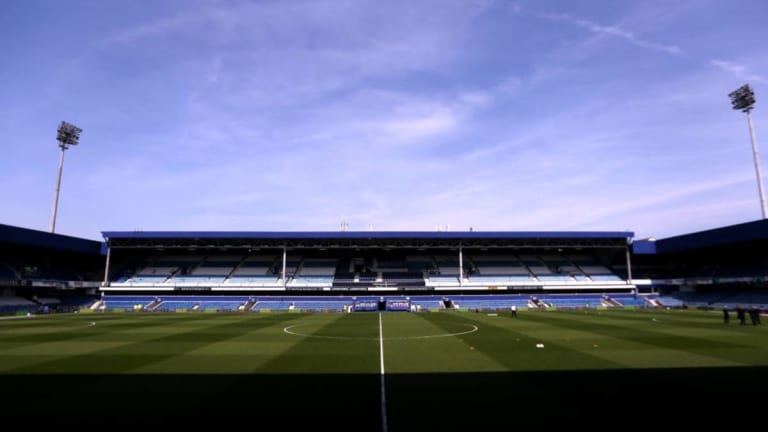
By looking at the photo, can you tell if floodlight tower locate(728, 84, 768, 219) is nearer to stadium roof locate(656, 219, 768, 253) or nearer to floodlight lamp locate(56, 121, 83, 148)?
stadium roof locate(656, 219, 768, 253)

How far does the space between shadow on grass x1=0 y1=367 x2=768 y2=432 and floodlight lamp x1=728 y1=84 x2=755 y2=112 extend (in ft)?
195

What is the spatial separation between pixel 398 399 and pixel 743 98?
6916cm

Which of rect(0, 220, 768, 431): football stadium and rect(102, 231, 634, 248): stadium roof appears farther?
rect(102, 231, 634, 248): stadium roof

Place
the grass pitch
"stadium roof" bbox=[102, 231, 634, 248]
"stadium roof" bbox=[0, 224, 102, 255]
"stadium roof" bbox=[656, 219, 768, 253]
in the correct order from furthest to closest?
"stadium roof" bbox=[102, 231, 634, 248]
"stadium roof" bbox=[0, 224, 102, 255]
"stadium roof" bbox=[656, 219, 768, 253]
the grass pitch

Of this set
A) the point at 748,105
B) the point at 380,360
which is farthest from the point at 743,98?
the point at 380,360

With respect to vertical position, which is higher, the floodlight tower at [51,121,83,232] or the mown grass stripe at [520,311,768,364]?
the floodlight tower at [51,121,83,232]

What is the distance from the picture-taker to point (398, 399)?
9852 millimetres

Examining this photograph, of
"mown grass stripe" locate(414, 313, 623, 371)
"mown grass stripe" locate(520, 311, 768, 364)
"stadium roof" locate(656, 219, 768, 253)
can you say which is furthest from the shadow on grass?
"stadium roof" locate(656, 219, 768, 253)

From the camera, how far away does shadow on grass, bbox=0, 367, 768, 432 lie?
8.32 meters

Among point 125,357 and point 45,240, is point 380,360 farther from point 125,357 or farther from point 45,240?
point 45,240

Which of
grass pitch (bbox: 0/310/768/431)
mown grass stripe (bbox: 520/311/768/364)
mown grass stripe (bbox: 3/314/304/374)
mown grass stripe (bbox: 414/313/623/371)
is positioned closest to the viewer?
grass pitch (bbox: 0/310/768/431)

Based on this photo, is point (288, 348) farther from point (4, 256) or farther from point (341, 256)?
point (4, 256)

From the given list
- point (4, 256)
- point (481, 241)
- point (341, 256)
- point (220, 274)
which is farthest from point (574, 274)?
point (4, 256)

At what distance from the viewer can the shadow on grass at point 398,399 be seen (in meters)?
8.32
